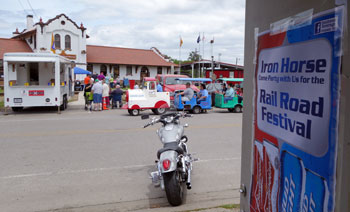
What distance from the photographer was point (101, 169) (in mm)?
6223

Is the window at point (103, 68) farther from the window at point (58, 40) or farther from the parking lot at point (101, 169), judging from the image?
the parking lot at point (101, 169)

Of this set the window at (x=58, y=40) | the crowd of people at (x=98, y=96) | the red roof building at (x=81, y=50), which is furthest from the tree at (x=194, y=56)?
the crowd of people at (x=98, y=96)

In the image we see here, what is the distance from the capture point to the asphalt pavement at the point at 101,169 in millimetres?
4734

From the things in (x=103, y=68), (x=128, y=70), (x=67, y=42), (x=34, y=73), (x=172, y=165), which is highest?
(x=67, y=42)

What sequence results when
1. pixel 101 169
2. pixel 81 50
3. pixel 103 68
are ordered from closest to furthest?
pixel 101 169, pixel 81 50, pixel 103 68

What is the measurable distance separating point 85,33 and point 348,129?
3919 centimetres

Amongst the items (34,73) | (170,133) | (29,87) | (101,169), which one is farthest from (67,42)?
(170,133)

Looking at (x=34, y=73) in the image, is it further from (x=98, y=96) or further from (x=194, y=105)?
(x=194, y=105)

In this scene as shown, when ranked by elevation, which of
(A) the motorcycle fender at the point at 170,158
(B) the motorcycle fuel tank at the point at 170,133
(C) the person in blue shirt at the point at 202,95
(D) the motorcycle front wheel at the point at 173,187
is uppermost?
(C) the person in blue shirt at the point at 202,95

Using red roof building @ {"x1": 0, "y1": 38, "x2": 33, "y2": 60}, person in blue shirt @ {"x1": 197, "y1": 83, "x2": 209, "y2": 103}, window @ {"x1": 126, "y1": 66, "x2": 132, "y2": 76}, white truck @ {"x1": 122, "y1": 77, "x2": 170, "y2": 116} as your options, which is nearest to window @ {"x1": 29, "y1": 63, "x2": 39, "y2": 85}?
white truck @ {"x1": 122, "y1": 77, "x2": 170, "y2": 116}

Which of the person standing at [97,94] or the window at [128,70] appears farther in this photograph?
the window at [128,70]

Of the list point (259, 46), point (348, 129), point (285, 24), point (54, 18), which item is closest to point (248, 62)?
point (259, 46)

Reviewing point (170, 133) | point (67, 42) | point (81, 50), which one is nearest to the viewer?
point (170, 133)

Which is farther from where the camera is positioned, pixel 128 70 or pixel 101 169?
pixel 128 70
